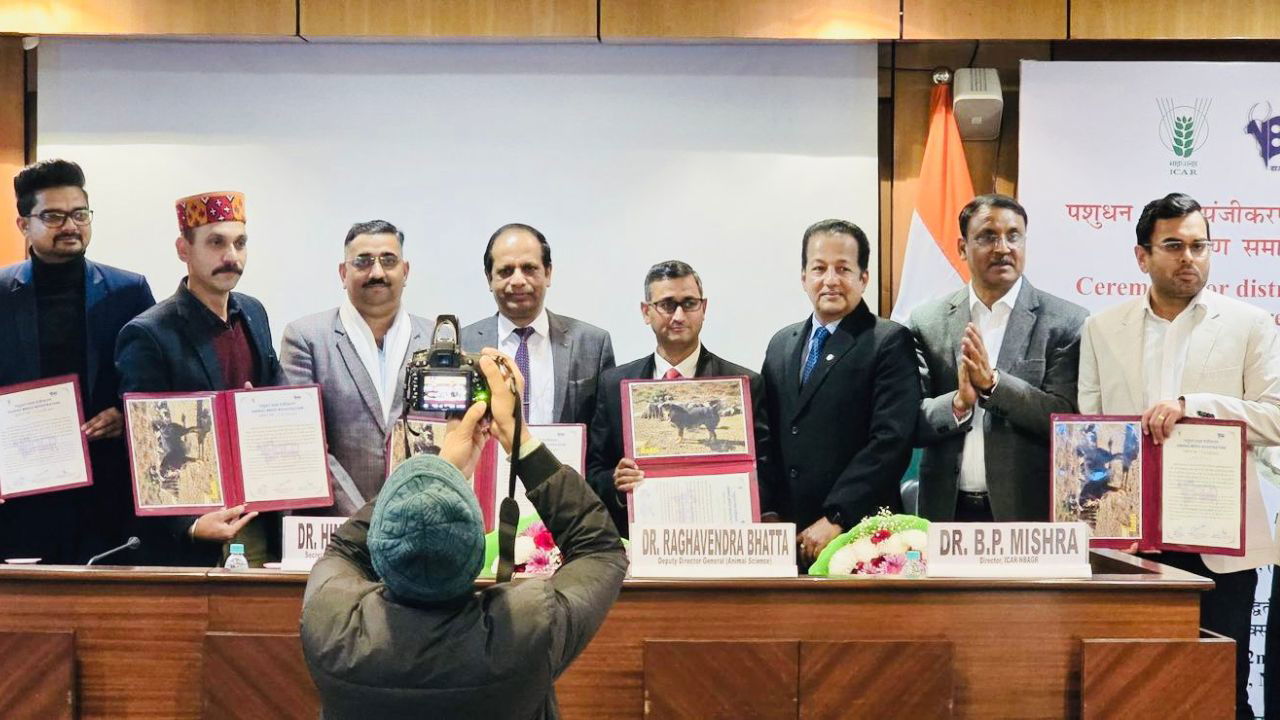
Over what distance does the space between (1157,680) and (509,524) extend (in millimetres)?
1598

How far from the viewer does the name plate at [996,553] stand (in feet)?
9.07

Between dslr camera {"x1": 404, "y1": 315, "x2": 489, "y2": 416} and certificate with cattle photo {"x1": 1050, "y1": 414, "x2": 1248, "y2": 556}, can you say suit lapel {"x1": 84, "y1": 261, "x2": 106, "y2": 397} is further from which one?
certificate with cattle photo {"x1": 1050, "y1": 414, "x2": 1248, "y2": 556}

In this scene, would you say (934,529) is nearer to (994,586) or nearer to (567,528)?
(994,586)

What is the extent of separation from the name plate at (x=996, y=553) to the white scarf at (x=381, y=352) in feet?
5.13

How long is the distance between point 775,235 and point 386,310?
205 centimetres

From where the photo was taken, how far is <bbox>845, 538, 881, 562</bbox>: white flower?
2.91m

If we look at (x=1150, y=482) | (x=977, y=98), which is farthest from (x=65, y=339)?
(x=977, y=98)

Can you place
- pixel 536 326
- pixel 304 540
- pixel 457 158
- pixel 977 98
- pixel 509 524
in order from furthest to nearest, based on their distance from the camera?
pixel 457 158, pixel 977 98, pixel 536 326, pixel 304 540, pixel 509 524

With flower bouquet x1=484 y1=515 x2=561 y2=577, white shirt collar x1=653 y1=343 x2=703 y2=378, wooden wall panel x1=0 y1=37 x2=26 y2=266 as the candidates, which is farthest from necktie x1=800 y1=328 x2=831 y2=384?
wooden wall panel x1=0 y1=37 x2=26 y2=266

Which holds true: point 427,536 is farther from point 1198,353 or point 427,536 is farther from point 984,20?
point 984,20

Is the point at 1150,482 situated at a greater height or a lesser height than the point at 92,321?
lesser

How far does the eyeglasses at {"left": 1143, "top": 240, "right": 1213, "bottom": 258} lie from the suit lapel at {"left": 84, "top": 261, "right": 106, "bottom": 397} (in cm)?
304

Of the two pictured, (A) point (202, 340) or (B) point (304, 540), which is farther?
(A) point (202, 340)

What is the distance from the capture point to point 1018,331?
12.0 feet
